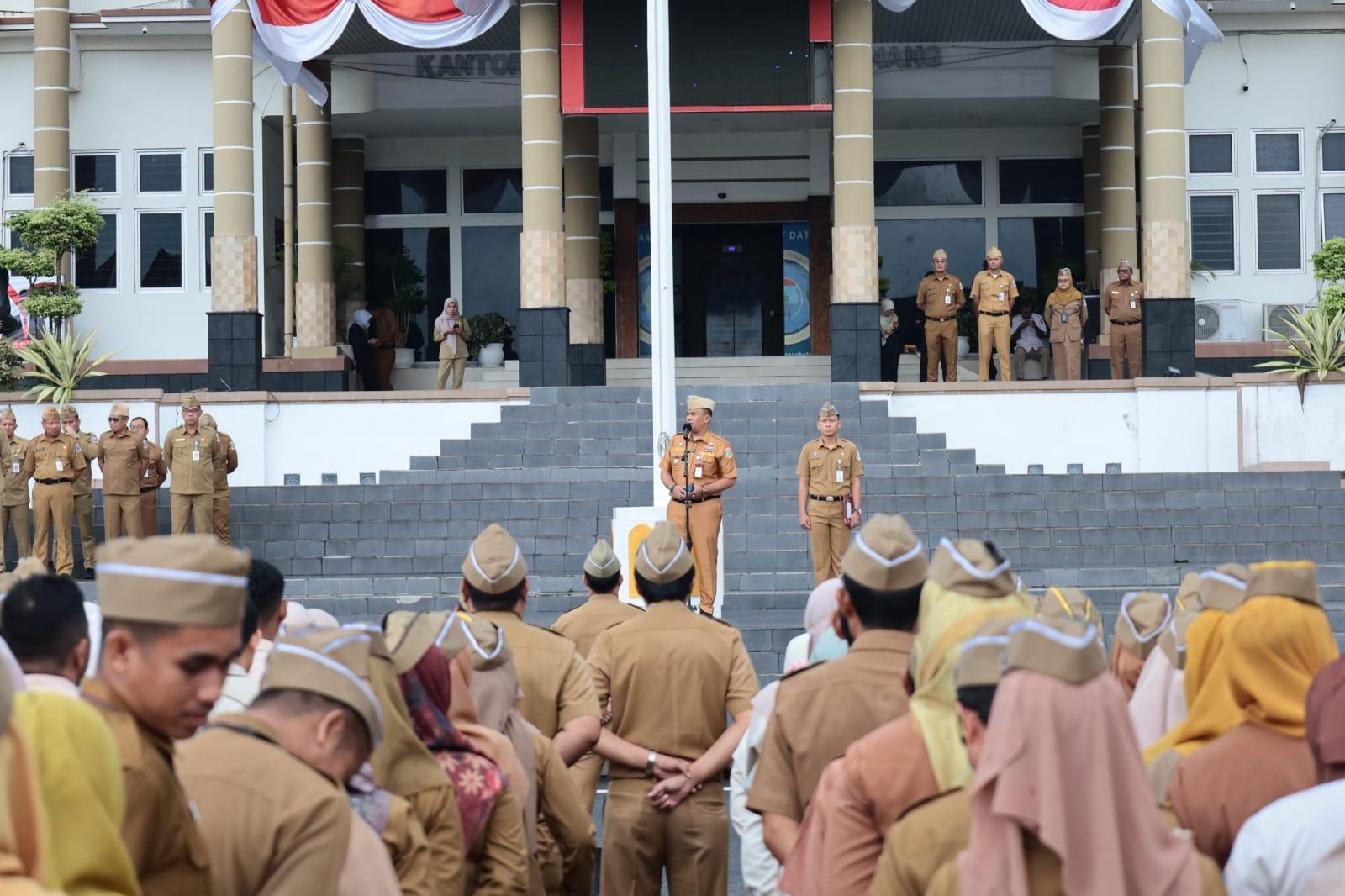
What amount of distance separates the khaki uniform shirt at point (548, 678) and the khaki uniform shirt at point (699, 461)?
902 centimetres

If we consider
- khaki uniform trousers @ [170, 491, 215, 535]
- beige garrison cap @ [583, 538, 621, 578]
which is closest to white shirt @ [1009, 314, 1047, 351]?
khaki uniform trousers @ [170, 491, 215, 535]

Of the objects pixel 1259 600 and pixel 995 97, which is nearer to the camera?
pixel 1259 600

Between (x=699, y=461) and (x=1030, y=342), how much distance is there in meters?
11.3

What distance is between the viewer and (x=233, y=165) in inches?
869

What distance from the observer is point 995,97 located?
2644 cm

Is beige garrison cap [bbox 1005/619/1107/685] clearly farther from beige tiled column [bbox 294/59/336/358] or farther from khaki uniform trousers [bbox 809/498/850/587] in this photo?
beige tiled column [bbox 294/59/336/358]

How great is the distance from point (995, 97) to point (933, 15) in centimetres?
250

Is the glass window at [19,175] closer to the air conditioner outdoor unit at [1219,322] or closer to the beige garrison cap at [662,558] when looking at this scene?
the air conditioner outdoor unit at [1219,322]

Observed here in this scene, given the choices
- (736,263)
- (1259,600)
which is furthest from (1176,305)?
(1259,600)

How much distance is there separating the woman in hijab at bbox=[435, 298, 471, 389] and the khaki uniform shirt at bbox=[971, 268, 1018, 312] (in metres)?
7.00

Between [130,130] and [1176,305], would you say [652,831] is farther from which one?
[130,130]

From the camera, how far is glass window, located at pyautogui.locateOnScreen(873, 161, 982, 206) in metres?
28.8

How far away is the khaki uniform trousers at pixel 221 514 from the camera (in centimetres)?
1761

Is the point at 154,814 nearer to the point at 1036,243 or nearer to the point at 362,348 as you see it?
the point at 362,348
